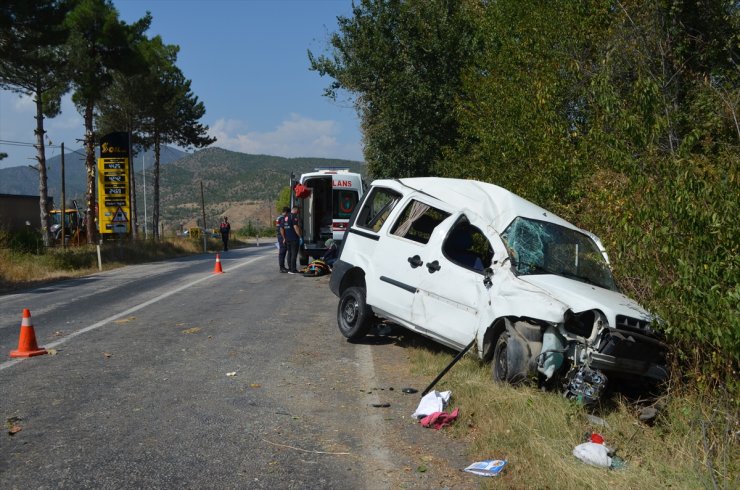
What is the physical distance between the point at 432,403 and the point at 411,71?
1236 centimetres

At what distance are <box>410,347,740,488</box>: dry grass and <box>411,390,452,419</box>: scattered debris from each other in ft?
0.39

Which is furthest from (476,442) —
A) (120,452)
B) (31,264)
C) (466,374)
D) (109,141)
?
(109,141)

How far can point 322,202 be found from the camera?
66.1 feet

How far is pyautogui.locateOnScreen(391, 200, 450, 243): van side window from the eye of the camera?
8547 mm

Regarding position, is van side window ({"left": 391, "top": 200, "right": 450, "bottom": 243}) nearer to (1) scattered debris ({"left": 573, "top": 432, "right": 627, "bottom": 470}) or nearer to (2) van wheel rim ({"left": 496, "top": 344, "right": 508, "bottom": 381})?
(2) van wheel rim ({"left": 496, "top": 344, "right": 508, "bottom": 381})

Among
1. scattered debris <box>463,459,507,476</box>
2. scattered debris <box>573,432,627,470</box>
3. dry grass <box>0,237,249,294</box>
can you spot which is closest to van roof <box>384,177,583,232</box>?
scattered debris <box>573,432,627,470</box>

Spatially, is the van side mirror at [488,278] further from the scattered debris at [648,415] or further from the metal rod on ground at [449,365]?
the scattered debris at [648,415]

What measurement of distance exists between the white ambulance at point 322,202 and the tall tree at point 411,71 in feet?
5.38

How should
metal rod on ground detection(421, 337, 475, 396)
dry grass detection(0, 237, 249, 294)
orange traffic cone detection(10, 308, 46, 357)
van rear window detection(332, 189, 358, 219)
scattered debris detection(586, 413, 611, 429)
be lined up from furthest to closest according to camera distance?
dry grass detection(0, 237, 249, 294) < van rear window detection(332, 189, 358, 219) < orange traffic cone detection(10, 308, 46, 357) < metal rod on ground detection(421, 337, 475, 396) < scattered debris detection(586, 413, 611, 429)

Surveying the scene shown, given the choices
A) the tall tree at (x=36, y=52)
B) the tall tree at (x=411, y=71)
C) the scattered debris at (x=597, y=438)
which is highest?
the tall tree at (x=36, y=52)

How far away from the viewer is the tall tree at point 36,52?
24.8 m

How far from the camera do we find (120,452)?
15.9 feet

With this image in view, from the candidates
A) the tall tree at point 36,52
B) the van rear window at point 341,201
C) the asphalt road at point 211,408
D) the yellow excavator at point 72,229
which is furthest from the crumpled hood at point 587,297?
the yellow excavator at point 72,229

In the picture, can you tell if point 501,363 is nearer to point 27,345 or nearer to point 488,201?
point 488,201
